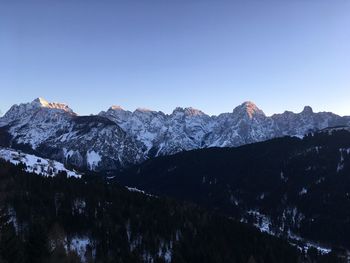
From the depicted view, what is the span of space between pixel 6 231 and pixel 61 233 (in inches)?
4509

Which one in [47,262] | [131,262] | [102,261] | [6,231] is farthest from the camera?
[131,262]

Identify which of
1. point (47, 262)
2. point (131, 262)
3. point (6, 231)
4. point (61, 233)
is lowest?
point (131, 262)

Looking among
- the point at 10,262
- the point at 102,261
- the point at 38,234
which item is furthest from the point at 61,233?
the point at 10,262

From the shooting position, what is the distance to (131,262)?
199750 mm

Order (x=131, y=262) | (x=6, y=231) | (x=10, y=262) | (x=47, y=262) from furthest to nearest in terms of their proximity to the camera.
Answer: (x=131, y=262) → (x=47, y=262) → (x=6, y=231) → (x=10, y=262)

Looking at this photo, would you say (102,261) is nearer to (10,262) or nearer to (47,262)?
(47,262)

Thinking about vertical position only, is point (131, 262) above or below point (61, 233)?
below

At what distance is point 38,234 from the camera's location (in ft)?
287

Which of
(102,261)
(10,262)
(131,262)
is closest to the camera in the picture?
(10,262)

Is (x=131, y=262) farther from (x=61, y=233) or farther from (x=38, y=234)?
(x=38, y=234)

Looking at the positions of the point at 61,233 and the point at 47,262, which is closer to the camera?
the point at 47,262

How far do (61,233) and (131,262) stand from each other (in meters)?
32.3

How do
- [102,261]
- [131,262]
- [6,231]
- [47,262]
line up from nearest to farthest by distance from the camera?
[6,231] < [47,262] < [102,261] < [131,262]

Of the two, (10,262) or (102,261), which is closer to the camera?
(10,262)
